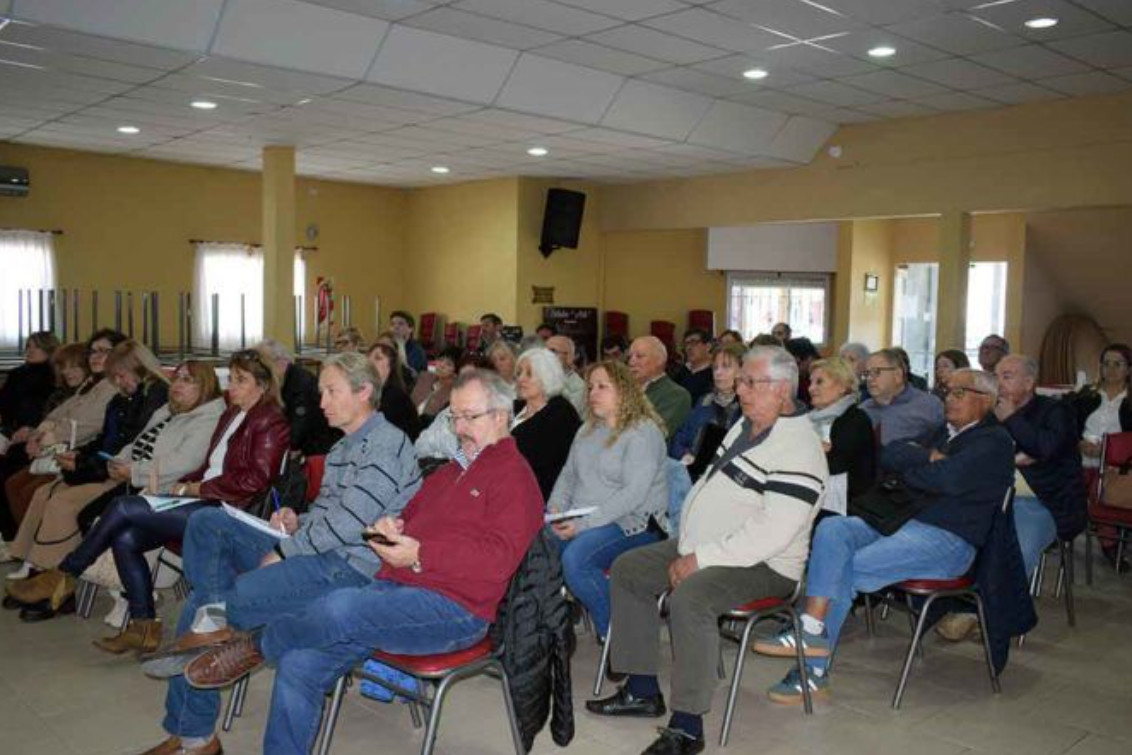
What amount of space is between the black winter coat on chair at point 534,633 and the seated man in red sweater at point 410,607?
0.15 feet

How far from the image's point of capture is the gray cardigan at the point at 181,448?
13.8ft

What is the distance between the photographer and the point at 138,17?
18.1 feet

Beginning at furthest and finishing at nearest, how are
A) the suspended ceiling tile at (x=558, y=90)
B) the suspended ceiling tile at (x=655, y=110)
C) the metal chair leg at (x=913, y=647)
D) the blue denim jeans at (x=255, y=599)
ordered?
the suspended ceiling tile at (x=655, y=110)
the suspended ceiling tile at (x=558, y=90)
the metal chair leg at (x=913, y=647)
the blue denim jeans at (x=255, y=599)

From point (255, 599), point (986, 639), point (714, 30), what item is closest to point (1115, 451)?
point (986, 639)

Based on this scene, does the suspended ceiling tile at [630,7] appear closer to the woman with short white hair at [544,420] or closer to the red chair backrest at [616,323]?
the woman with short white hair at [544,420]

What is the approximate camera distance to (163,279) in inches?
432

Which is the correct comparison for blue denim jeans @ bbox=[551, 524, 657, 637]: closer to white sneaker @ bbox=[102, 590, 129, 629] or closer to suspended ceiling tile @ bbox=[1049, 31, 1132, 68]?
white sneaker @ bbox=[102, 590, 129, 629]

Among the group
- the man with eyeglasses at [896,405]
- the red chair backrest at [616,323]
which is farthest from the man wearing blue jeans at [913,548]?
the red chair backrest at [616,323]

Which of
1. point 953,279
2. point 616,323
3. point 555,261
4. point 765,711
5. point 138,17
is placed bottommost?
point 765,711

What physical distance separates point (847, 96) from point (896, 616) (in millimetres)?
4812

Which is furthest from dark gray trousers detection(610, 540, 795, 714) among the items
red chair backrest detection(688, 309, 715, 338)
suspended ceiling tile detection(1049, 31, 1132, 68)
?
red chair backrest detection(688, 309, 715, 338)

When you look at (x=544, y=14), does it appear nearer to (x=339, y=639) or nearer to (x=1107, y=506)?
(x=1107, y=506)

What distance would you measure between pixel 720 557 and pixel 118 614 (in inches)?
104

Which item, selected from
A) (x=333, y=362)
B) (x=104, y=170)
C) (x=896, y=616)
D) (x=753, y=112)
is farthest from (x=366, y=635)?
(x=104, y=170)
